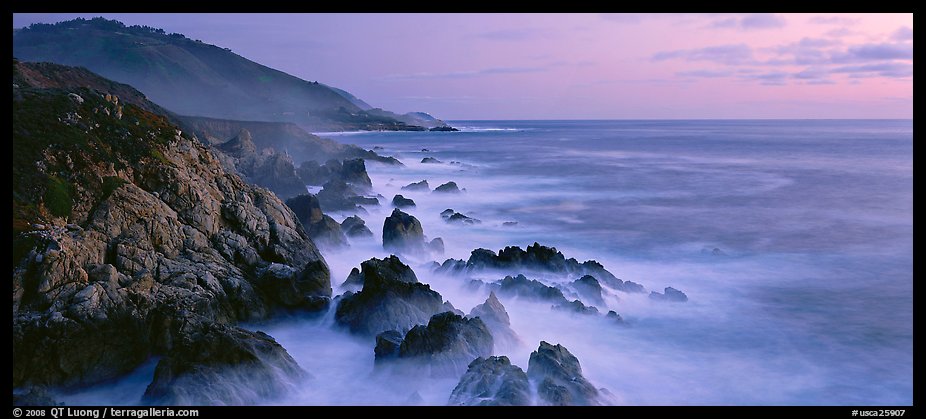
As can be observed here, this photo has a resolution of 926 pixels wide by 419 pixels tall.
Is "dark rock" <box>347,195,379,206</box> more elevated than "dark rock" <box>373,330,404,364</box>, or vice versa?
"dark rock" <box>347,195,379,206</box>

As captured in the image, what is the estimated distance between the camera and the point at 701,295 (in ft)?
56.2

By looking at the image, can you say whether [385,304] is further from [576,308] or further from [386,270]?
[576,308]

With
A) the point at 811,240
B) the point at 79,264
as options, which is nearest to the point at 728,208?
the point at 811,240

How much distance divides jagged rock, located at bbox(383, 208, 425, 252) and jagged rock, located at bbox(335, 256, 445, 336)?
6.39 m

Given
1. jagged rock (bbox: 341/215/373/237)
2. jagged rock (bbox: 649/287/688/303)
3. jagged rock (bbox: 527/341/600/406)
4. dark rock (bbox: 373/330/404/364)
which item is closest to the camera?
jagged rock (bbox: 527/341/600/406)

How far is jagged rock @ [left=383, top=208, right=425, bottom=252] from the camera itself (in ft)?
67.6

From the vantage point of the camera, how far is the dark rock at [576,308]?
14.9 m

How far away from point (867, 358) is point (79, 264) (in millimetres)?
16168

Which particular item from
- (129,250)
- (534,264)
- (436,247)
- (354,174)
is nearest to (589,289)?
(534,264)

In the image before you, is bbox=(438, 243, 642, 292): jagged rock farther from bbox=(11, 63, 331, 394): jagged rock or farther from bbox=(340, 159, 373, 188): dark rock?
bbox=(340, 159, 373, 188): dark rock

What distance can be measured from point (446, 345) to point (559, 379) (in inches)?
89.0

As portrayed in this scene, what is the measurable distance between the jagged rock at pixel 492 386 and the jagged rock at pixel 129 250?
13.9ft

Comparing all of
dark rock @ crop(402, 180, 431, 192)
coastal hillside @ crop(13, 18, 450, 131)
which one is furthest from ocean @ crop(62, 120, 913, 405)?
coastal hillside @ crop(13, 18, 450, 131)
